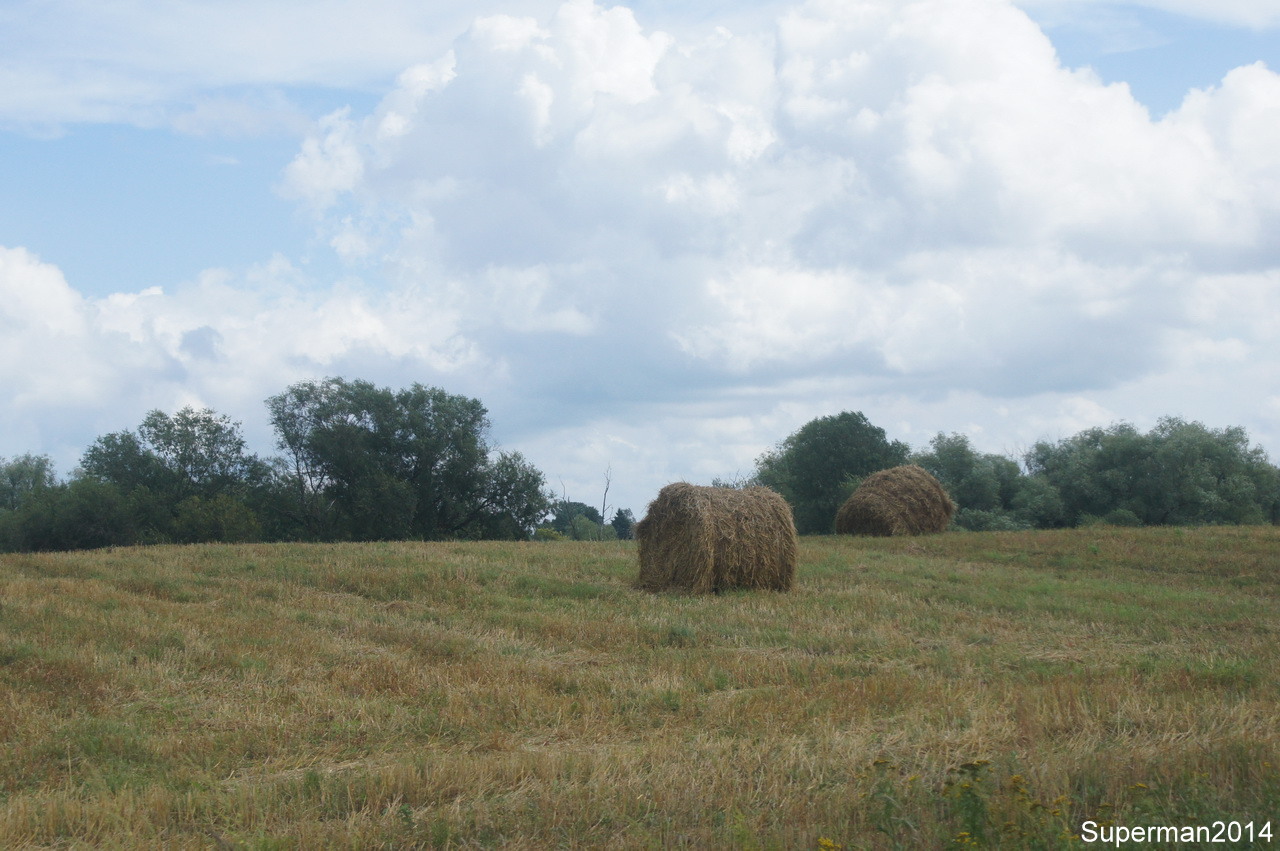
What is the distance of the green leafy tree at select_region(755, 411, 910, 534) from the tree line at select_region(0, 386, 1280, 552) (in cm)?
8

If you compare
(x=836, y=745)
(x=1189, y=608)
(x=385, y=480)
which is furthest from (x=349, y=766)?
(x=385, y=480)

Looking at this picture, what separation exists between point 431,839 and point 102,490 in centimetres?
5088

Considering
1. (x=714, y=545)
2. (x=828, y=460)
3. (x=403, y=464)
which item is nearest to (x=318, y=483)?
(x=403, y=464)

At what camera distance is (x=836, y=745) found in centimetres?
673

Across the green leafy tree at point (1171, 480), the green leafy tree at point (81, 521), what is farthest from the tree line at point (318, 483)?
the green leafy tree at point (1171, 480)

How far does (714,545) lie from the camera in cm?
1859

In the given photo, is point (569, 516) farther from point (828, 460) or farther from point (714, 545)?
point (714, 545)

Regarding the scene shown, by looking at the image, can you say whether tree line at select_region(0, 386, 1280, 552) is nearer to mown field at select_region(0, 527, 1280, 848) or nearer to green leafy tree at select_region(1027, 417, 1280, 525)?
green leafy tree at select_region(1027, 417, 1280, 525)

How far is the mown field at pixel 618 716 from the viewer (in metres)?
5.28

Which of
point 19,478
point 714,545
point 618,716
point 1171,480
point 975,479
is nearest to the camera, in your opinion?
point 618,716

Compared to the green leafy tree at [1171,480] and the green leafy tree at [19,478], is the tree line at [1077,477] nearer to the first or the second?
the green leafy tree at [1171,480]

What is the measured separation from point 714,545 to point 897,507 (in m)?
15.8

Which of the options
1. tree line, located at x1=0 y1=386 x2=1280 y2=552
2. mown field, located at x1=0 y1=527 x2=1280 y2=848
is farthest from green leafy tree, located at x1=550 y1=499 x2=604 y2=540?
mown field, located at x1=0 y1=527 x2=1280 y2=848

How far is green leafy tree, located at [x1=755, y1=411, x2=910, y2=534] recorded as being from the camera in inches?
2176
